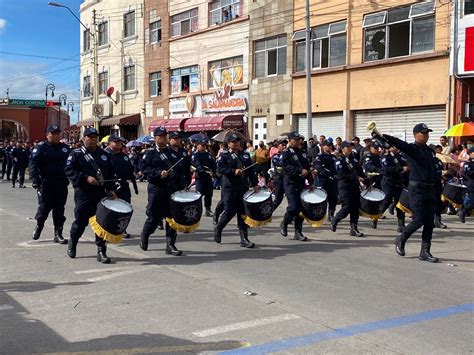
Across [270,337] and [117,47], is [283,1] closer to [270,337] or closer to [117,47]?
[117,47]

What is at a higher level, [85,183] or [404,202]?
[85,183]

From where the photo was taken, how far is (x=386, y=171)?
1110 centimetres

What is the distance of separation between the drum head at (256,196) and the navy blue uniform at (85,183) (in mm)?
2197

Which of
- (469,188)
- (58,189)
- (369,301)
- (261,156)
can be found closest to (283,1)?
(261,156)

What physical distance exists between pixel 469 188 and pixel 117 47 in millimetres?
32095

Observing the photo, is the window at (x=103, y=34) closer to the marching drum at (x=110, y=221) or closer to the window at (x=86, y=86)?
the window at (x=86, y=86)

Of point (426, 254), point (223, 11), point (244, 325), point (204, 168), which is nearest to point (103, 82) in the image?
point (223, 11)

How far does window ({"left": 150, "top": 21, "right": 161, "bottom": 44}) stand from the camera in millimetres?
35344

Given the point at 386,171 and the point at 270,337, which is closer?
the point at 270,337

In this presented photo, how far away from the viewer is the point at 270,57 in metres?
26.7

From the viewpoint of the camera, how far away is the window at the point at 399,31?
64.6ft

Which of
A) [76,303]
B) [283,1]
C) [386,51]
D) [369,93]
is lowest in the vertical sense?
[76,303]

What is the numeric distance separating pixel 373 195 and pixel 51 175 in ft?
19.1

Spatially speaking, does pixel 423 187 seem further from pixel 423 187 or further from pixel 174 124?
pixel 174 124
